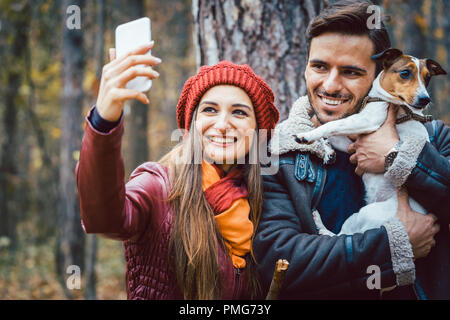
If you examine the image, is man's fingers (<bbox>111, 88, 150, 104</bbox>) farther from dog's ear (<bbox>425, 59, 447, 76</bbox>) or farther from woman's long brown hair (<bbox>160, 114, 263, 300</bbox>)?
dog's ear (<bbox>425, 59, 447, 76</bbox>)

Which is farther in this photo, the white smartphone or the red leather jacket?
the white smartphone

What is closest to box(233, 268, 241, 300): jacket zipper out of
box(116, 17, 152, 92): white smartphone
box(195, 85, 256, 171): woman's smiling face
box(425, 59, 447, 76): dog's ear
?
box(195, 85, 256, 171): woman's smiling face

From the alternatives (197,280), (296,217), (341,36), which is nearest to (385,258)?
(296,217)

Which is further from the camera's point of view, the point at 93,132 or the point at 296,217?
the point at 296,217

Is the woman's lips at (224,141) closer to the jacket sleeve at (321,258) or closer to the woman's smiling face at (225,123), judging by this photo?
the woman's smiling face at (225,123)

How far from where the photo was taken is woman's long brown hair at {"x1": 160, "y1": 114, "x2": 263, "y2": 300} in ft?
7.20

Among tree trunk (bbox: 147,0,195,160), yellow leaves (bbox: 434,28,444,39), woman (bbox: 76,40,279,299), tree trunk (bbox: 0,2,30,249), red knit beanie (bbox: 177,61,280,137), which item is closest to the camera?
woman (bbox: 76,40,279,299)

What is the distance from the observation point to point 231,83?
7.63 feet

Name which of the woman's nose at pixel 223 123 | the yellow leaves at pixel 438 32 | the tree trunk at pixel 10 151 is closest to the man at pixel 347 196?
the woman's nose at pixel 223 123

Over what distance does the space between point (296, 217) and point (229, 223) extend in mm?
399

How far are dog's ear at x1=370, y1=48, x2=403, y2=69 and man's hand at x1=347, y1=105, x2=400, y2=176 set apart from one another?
0.26 meters

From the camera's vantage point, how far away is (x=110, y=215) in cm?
182

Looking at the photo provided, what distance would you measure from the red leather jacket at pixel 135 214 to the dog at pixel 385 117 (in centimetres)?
82
